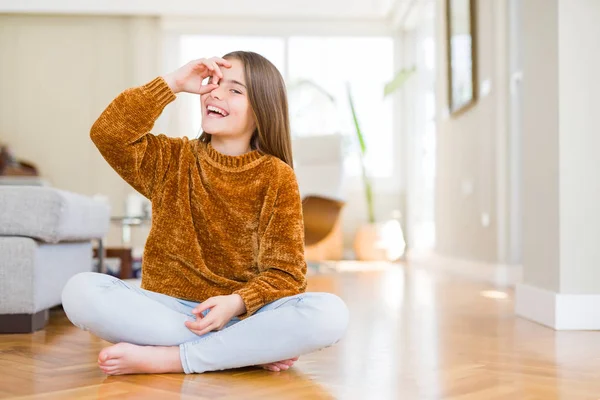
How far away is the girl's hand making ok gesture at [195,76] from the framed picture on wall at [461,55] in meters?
3.14

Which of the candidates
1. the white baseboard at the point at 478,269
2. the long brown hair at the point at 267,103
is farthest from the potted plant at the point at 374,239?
the long brown hair at the point at 267,103

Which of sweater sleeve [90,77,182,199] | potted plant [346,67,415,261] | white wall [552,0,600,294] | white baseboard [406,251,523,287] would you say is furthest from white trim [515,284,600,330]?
potted plant [346,67,415,261]

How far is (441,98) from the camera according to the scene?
541cm

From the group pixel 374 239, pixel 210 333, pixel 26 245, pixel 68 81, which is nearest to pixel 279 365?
pixel 210 333

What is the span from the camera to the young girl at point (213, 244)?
1.44 m

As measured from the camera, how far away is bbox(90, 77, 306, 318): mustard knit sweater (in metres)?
1.51

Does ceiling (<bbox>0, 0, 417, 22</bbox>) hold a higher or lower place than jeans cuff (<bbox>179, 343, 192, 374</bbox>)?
higher

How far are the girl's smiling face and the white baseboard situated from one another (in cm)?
226

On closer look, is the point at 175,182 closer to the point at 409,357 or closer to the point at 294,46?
the point at 409,357

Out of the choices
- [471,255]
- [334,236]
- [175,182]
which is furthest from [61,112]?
[175,182]

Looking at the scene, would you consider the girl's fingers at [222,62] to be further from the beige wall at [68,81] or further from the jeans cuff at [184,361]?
the beige wall at [68,81]

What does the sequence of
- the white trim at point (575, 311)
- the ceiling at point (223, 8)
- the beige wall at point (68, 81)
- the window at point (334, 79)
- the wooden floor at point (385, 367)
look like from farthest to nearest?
the window at point (334, 79) < the beige wall at point (68, 81) < the ceiling at point (223, 8) < the white trim at point (575, 311) < the wooden floor at point (385, 367)

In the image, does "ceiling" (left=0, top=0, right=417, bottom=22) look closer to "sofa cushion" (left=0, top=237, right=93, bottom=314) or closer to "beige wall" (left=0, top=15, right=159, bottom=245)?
"beige wall" (left=0, top=15, right=159, bottom=245)

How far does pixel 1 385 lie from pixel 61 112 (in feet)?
19.6
